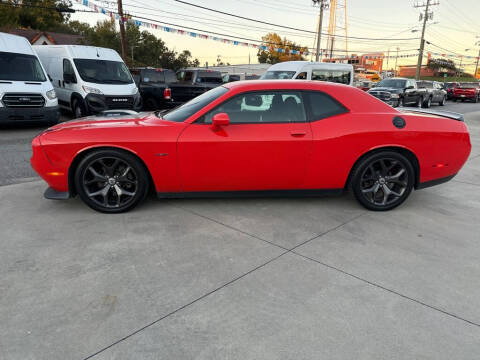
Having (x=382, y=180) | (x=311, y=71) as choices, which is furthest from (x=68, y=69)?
(x=382, y=180)

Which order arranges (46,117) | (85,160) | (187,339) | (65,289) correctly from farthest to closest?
(46,117) < (85,160) < (65,289) < (187,339)

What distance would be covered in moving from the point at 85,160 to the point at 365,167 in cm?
311


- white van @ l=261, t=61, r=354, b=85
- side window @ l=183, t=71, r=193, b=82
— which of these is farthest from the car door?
side window @ l=183, t=71, r=193, b=82

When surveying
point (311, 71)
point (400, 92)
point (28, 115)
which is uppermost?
point (311, 71)

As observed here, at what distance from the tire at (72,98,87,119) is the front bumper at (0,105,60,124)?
1.32m

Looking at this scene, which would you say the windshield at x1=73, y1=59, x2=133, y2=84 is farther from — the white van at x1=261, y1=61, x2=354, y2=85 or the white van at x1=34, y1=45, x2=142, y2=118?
the white van at x1=261, y1=61, x2=354, y2=85

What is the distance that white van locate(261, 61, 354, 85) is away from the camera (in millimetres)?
13836

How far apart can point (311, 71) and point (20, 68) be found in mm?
9869

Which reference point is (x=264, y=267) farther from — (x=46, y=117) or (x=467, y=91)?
(x=467, y=91)

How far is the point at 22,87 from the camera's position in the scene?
896cm

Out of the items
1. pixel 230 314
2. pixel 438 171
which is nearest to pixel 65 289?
pixel 230 314

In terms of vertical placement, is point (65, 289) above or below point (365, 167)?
below

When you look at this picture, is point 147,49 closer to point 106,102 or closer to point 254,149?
point 106,102

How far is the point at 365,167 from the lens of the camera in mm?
4117
